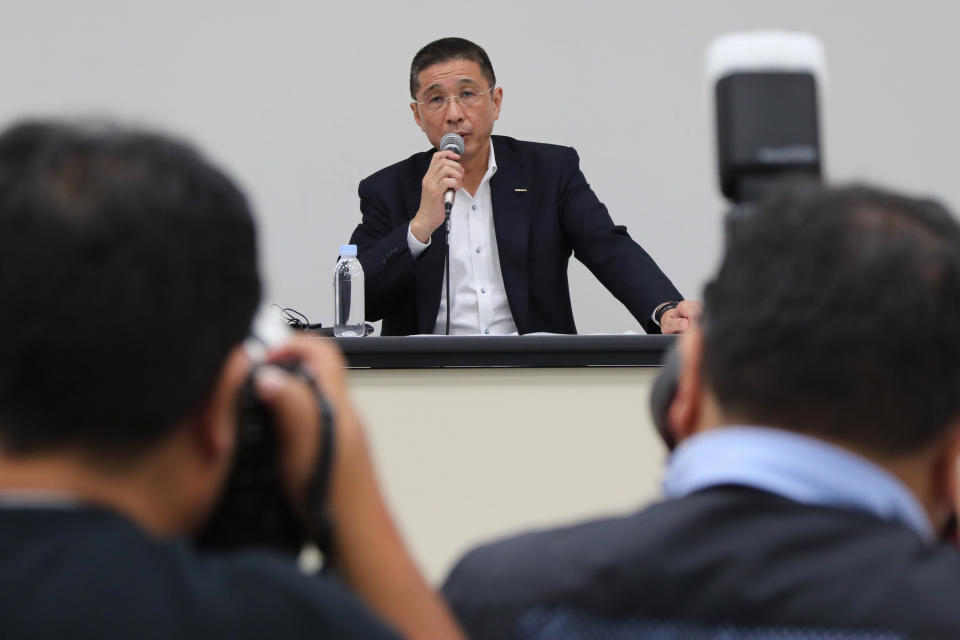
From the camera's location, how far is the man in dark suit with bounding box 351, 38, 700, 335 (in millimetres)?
3301

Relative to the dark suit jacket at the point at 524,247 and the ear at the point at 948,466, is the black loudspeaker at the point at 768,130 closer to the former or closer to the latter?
the ear at the point at 948,466

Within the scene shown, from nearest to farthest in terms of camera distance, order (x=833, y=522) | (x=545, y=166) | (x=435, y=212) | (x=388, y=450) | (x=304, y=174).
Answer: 1. (x=833, y=522)
2. (x=388, y=450)
3. (x=435, y=212)
4. (x=545, y=166)
5. (x=304, y=174)

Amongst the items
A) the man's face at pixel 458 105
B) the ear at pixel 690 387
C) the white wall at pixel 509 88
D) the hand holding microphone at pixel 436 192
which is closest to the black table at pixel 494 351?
the hand holding microphone at pixel 436 192

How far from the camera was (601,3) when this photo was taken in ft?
13.9

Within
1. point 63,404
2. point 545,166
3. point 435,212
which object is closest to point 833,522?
point 63,404

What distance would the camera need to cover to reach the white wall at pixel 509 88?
13.9 ft

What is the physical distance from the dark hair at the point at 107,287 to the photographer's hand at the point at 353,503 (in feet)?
0.20

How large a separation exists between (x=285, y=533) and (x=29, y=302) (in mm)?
204

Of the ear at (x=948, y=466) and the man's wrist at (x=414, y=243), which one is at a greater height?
the ear at (x=948, y=466)

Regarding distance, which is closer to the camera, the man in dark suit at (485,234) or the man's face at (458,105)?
the man in dark suit at (485,234)

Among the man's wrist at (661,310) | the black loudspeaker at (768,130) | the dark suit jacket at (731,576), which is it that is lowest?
the man's wrist at (661,310)

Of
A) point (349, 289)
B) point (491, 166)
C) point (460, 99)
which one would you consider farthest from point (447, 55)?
point (349, 289)

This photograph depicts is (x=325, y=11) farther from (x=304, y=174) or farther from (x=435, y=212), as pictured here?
(x=435, y=212)

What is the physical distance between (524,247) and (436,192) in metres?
0.41
